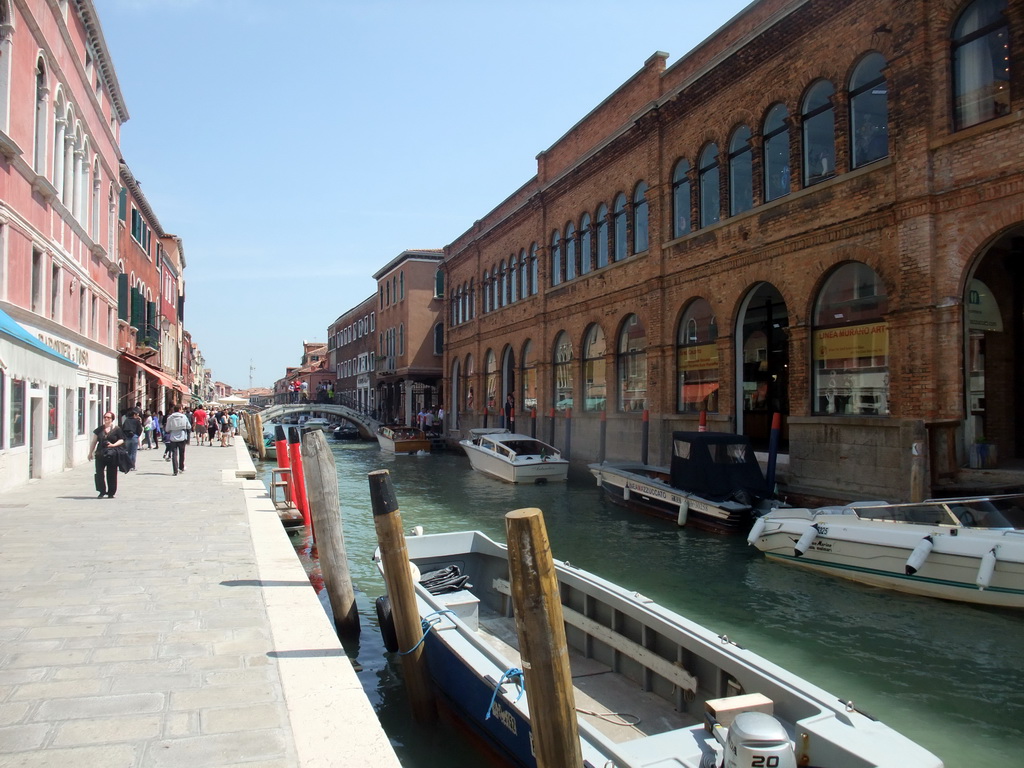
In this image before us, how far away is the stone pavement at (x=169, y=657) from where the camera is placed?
136 inches

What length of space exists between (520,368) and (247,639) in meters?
22.6

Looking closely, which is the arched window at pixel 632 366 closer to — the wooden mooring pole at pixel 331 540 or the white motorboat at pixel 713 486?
the white motorboat at pixel 713 486

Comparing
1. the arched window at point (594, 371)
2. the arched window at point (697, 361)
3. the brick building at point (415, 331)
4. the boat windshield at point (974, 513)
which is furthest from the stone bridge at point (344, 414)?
the boat windshield at point (974, 513)

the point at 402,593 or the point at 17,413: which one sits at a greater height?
the point at 17,413

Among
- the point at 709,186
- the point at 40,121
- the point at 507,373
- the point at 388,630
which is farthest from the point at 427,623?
the point at 507,373

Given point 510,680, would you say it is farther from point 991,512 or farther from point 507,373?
point 507,373

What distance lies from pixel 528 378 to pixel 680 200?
10.3 metres

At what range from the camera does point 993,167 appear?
10.7 metres

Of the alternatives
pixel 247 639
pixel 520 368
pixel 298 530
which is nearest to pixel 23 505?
pixel 298 530

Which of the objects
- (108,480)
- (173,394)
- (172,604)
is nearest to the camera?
(172,604)

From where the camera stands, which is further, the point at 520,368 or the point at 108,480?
the point at 520,368

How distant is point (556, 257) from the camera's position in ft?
80.7

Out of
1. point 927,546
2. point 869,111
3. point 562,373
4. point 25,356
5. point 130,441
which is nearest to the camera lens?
point 927,546

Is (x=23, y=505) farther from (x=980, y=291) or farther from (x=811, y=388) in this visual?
(x=980, y=291)
